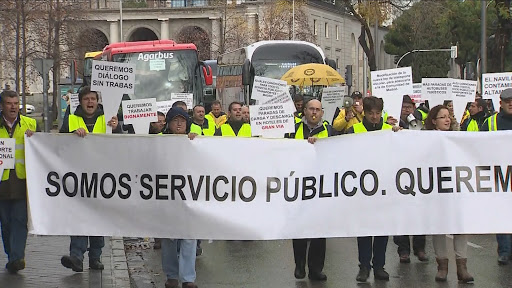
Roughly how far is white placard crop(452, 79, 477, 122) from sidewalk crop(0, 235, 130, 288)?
496 centimetres

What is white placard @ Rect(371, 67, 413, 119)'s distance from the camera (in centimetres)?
1282

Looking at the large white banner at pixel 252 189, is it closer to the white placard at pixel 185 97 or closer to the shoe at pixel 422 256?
the shoe at pixel 422 256

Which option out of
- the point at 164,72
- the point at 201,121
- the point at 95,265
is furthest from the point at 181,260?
the point at 164,72

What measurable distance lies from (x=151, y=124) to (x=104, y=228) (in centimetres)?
325

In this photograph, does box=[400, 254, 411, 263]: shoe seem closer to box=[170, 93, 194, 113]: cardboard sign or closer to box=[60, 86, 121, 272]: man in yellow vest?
box=[60, 86, 121, 272]: man in yellow vest

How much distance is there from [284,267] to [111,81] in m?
2.81

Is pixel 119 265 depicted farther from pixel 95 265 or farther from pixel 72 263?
pixel 72 263

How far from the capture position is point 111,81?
10859 millimetres

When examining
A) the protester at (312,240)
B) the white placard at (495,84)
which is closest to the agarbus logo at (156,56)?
the white placard at (495,84)

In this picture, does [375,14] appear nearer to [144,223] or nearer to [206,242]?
[206,242]

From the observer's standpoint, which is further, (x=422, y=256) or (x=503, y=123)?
(x=422, y=256)

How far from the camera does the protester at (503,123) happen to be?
11094mm

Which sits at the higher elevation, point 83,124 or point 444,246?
point 83,124

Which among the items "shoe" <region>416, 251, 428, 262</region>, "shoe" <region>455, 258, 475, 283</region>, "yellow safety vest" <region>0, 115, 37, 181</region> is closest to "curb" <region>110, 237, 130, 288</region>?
"yellow safety vest" <region>0, 115, 37, 181</region>
